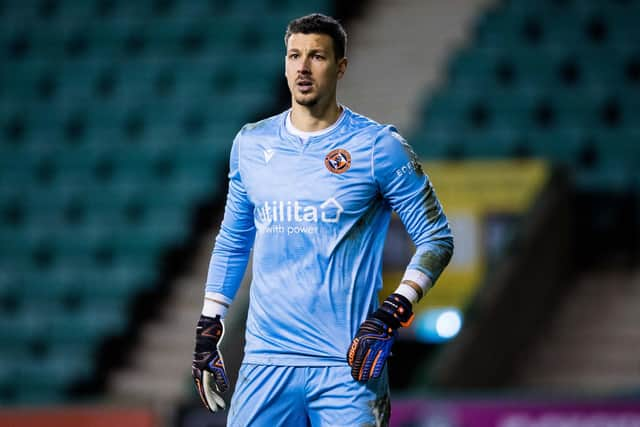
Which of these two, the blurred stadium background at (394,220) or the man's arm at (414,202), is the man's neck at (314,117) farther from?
the blurred stadium background at (394,220)

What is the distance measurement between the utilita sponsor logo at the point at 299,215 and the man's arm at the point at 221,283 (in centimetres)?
19

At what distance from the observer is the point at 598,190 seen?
912cm

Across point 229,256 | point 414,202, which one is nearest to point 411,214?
point 414,202

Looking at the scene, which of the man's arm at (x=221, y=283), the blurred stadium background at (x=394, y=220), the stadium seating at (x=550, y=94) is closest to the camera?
the man's arm at (x=221, y=283)

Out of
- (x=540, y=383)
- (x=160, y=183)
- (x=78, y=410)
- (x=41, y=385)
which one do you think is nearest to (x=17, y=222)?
(x=160, y=183)

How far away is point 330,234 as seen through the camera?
3.53 m

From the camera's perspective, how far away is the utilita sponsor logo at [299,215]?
3521mm

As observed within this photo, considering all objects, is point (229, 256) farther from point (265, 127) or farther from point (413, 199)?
point (413, 199)

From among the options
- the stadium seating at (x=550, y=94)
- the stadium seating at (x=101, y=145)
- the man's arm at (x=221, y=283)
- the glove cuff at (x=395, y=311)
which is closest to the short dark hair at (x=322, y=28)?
the man's arm at (x=221, y=283)

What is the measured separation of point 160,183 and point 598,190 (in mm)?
3669

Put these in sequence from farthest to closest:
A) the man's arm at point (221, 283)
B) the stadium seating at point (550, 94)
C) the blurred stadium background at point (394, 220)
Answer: the stadium seating at point (550, 94), the blurred stadium background at point (394, 220), the man's arm at point (221, 283)

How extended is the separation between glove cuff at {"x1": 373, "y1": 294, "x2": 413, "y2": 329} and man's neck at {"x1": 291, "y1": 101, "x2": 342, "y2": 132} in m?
0.58

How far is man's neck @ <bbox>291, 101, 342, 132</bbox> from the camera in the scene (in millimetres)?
3617

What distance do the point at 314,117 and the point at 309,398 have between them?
84 centimetres
